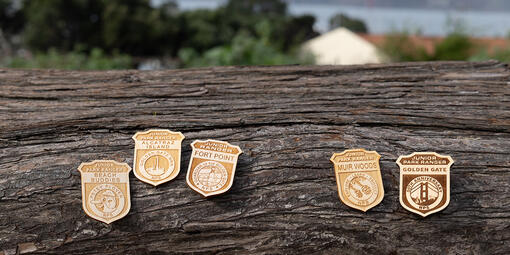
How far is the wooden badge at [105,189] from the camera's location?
159 centimetres

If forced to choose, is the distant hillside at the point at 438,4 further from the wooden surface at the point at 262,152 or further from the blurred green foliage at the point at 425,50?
the wooden surface at the point at 262,152

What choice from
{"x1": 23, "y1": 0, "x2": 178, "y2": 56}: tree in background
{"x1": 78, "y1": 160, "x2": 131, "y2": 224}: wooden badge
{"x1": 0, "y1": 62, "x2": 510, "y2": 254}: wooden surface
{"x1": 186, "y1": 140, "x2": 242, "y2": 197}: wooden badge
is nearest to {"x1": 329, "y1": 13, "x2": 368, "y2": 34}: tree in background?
{"x1": 23, "y1": 0, "x2": 178, "y2": 56}: tree in background

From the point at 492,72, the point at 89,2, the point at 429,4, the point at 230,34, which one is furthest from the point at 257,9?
the point at 492,72

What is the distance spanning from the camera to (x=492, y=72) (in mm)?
2221

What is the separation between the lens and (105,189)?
63.8 inches

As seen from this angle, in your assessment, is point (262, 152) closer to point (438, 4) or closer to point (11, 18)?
point (438, 4)

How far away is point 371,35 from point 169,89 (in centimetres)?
948

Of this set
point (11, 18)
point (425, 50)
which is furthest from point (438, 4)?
point (11, 18)

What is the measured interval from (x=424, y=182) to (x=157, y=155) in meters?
1.05

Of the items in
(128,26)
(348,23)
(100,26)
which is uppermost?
(348,23)

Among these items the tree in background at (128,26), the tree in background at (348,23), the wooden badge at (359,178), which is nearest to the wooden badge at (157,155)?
the wooden badge at (359,178)

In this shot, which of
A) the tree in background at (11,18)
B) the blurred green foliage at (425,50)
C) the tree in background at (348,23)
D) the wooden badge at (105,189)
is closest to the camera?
the wooden badge at (105,189)

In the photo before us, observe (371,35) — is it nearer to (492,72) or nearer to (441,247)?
(492,72)

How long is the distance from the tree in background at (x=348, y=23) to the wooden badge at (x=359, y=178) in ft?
27.8
